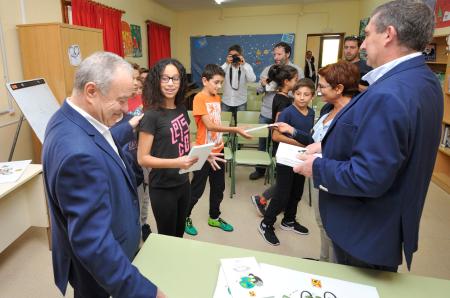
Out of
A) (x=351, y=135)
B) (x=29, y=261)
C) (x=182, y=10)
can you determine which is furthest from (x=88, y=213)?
(x=182, y=10)

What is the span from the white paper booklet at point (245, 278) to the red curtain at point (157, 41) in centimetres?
580

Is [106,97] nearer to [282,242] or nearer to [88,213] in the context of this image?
[88,213]

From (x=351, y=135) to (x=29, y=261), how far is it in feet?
7.78

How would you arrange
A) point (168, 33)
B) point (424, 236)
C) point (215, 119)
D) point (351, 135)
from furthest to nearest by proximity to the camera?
1. point (168, 33)
2. point (424, 236)
3. point (215, 119)
4. point (351, 135)

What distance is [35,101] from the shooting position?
2580mm

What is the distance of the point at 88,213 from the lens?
71cm

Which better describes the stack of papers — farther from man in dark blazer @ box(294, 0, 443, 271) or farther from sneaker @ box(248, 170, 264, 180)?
sneaker @ box(248, 170, 264, 180)

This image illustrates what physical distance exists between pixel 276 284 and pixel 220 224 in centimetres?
171

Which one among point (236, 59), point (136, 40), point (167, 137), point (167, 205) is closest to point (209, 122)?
point (167, 137)

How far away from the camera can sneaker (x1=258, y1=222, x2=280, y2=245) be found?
2.40 m

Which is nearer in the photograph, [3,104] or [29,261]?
[29,261]

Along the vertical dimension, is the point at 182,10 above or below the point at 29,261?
above

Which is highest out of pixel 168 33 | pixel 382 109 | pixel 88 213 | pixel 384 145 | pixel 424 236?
pixel 168 33

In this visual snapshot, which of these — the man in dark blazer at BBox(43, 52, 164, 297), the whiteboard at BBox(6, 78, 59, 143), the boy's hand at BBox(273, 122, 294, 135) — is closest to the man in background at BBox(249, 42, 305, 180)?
the boy's hand at BBox(273, 122, 294, 135)
